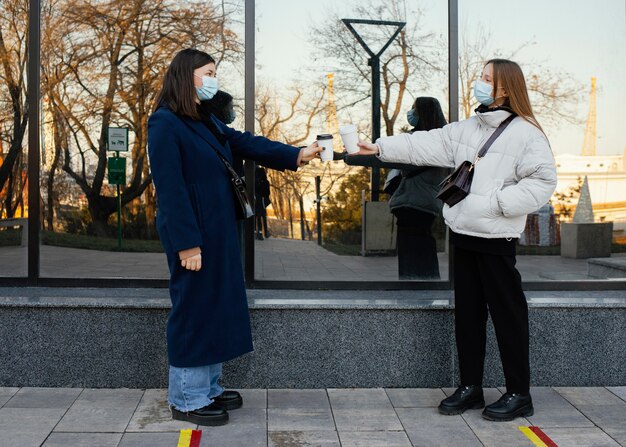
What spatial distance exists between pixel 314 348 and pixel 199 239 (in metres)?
1.17

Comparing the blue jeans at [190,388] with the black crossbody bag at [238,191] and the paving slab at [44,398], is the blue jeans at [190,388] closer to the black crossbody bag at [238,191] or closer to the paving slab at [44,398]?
the paving slab at [44,398]

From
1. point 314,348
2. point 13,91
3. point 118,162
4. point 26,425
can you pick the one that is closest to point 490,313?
point 314,348

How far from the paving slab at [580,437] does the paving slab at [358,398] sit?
89 centimetres

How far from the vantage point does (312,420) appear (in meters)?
4.41

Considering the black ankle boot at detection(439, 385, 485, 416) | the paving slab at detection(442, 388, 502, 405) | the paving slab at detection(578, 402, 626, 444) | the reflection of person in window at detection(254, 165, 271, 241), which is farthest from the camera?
the reflection of person in window at detection(254, 165, 271, 241)

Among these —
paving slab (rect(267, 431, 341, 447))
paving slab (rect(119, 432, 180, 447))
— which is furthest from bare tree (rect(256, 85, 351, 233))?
paving slab (rect(119, 432, 180, 447))

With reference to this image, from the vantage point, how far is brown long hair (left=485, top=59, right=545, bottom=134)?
4316 millimetres

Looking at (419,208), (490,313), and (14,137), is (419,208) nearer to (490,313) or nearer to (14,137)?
(490,313)

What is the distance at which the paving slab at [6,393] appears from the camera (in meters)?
4.67

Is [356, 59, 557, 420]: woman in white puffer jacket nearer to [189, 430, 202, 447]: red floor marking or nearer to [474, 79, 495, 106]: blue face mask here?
[474, 79, 495, 106]: blue face mask

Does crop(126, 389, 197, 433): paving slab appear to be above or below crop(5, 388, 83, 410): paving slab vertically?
below

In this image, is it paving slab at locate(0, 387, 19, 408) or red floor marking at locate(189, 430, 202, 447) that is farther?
paving slab at locate(0, 387, 19, 408)

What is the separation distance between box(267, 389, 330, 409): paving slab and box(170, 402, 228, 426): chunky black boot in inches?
14.5

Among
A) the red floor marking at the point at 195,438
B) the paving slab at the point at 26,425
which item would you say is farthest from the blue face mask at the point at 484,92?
the paving slab at the point at 26,425
